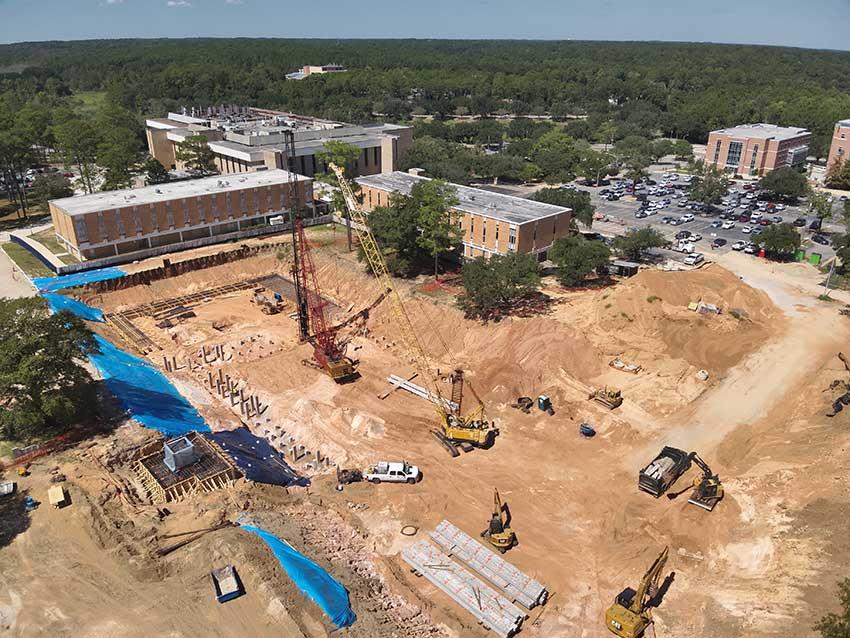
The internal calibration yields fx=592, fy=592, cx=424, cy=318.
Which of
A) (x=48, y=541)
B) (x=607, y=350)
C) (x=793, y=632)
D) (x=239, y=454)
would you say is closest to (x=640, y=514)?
(x=793, y=632)

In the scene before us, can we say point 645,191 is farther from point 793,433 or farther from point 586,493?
point 586,493

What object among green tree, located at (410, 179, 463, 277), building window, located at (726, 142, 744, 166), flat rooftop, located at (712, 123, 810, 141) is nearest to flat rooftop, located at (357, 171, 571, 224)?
green tree, located at (410, 179, 463, 277)

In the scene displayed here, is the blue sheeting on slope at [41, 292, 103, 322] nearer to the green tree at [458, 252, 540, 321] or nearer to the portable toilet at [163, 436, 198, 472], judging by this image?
the portable toilet at [163, 436, 198, 472]

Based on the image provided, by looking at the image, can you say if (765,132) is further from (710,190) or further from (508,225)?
(508,225)

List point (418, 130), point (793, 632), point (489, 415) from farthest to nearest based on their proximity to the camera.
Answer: point (418, 130) → point (489, 415) → point (793, 632)

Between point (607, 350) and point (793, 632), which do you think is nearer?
point (793, 632)

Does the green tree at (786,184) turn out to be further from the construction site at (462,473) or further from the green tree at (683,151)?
the construction site at (462,473)

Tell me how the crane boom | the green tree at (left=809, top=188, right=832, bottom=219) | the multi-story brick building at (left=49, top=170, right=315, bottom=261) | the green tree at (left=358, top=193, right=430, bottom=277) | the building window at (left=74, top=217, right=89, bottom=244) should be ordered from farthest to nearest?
the green tree at (left=809, top=188, right=832, bottom=219) < the multi-story brick building at (left=49, top=170, right=315, bottom=261) < the building window at (left=74, top=217, right=89, bottom=244) < the green tree at (left=358, top=193, right=430, bottom=277) < the crane boom
